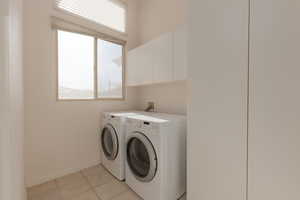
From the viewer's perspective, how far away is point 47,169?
1.84 meters

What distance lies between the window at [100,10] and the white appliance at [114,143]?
1.49 metres

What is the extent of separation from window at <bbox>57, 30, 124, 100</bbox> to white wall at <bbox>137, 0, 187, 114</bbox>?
1.57 feet

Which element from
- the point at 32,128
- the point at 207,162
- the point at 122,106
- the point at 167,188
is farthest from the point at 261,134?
the point at 32,128

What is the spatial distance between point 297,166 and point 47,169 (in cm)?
240

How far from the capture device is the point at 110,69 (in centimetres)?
250

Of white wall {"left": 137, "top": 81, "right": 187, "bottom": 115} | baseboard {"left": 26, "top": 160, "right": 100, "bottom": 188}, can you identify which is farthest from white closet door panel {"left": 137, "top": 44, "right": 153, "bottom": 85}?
baseboard {"left": 26, "top": 160, "right": 100, "bottom": 188}

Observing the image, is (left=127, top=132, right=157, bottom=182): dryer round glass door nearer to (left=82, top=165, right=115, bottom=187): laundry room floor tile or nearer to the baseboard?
(left=82, top=165, right=115, bottom=187): laundry room floor tile

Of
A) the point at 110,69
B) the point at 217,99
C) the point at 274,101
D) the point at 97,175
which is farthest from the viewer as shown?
the point at 110,69

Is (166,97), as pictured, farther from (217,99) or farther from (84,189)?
(84,189)

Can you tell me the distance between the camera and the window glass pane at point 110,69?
7.74 feet

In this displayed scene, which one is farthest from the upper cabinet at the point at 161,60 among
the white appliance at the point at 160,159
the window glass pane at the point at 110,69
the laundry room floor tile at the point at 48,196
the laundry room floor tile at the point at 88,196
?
the laundry room floor tile at the point at 48,196

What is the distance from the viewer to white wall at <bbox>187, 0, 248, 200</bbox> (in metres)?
0.91

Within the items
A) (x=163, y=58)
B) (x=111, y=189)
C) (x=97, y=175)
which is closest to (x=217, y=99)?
(x=163, y=58)

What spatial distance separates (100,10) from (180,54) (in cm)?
157
